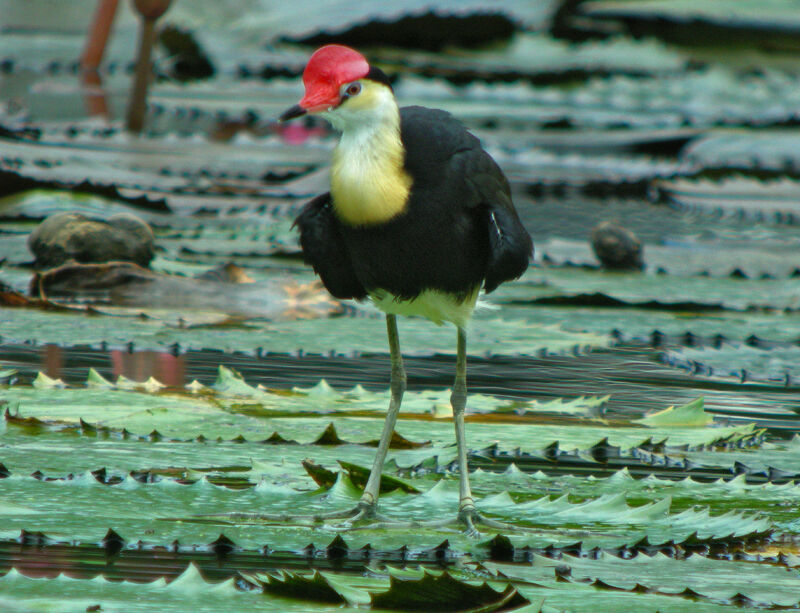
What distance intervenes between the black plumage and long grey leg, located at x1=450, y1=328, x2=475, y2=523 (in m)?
0.24

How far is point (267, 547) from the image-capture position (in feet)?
6.26

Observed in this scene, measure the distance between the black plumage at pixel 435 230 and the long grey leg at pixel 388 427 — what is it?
18 cm

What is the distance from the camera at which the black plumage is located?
2234mm

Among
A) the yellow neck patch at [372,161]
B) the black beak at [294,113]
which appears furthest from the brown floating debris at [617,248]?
the black beak at [294,113]

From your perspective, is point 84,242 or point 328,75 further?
point 84,242

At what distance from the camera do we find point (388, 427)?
8.11 ft

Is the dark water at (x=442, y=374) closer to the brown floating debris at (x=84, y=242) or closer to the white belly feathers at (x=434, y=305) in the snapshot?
the white belly feathers at (x=434, y=305)

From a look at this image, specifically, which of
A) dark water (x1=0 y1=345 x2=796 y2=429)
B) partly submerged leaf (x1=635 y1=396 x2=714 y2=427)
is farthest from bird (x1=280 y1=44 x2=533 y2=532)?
dark water (x1=0 y1=345 x2=796 y2=429)

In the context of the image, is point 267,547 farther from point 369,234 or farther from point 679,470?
point 679,470

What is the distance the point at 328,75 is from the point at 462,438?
743 millimetres

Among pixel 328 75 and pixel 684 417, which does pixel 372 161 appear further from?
pixel 684 417

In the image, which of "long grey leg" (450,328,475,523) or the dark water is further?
the dark water

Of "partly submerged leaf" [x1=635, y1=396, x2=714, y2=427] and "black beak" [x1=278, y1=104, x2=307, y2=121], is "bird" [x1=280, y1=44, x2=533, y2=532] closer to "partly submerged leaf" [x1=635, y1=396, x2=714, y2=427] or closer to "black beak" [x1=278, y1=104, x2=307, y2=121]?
"black beak" [x1=278, y1=104, x2=307, y2=121]

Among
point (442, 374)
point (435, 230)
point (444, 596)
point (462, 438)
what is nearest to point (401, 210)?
point (435, 230)
